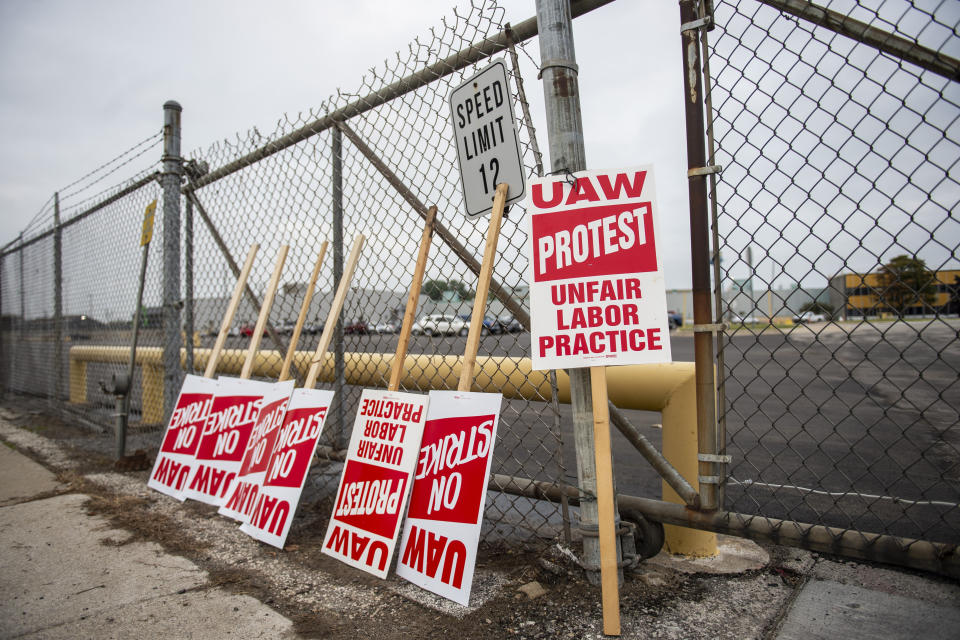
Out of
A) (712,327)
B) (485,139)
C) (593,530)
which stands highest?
(485,139)

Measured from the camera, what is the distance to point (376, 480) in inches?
96.7

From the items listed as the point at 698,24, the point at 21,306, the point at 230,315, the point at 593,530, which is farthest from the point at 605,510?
the point at 21,306

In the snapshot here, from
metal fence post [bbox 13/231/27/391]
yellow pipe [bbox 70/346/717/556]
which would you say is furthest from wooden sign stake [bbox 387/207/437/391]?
metal fence post [bbox 13/231/27/391]

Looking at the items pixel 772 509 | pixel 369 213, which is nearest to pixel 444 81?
pixel 369 213

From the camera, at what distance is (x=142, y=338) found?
5.39 meters

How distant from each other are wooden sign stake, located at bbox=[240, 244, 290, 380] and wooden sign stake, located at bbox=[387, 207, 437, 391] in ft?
4.82

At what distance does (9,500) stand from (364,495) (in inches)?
114

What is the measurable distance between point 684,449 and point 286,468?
6.58 ft

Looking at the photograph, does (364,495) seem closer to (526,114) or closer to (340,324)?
(340,324)

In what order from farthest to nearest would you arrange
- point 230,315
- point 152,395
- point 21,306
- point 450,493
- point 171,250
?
1. point 21,306
2. point 152,395
3. point 171,250
4. point 230,315
5. point 450,493

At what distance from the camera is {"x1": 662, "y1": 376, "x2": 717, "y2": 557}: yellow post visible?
7.63 feet

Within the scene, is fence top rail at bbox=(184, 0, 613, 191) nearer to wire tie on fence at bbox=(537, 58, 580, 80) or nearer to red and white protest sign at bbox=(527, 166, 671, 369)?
wire tie on fence at bbox=(537, 58, 580, 80)

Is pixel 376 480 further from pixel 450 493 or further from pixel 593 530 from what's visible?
pixel 593 530

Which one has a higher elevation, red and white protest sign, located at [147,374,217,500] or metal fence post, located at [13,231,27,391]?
metal fence post, located at [13,231,27,391]
